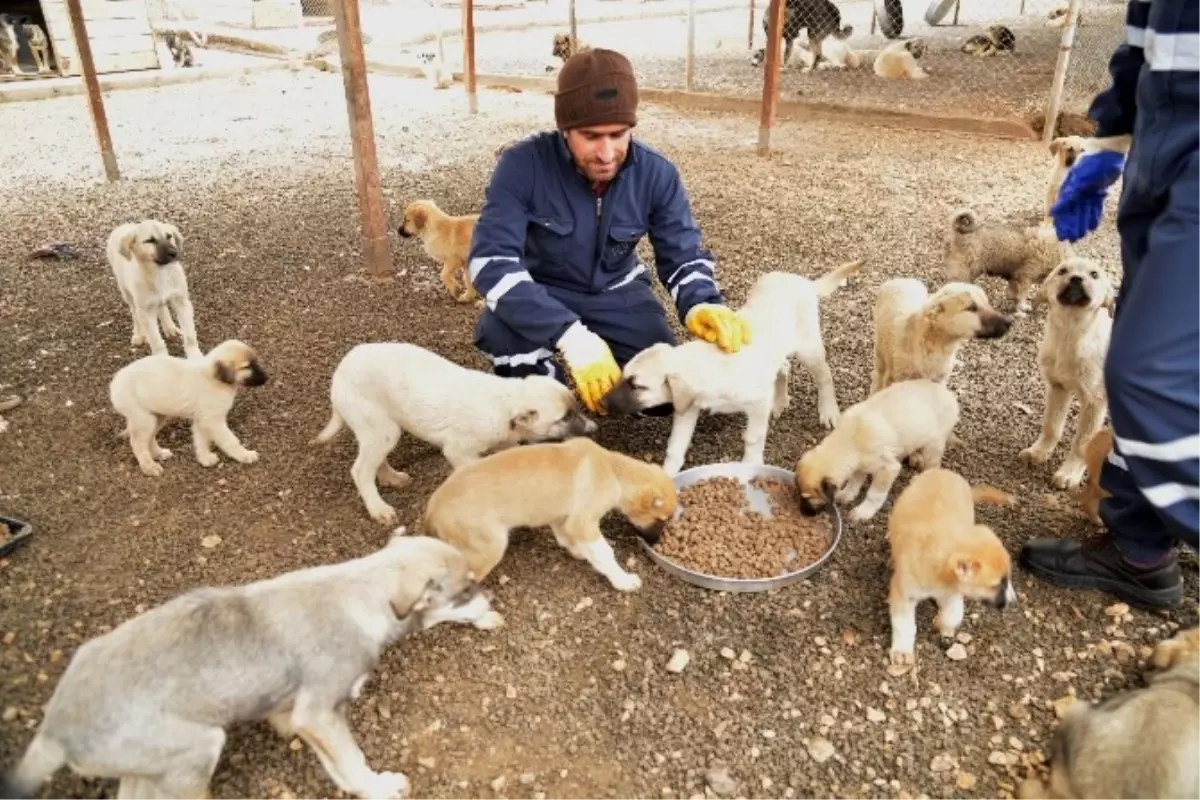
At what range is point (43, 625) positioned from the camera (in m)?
3.43

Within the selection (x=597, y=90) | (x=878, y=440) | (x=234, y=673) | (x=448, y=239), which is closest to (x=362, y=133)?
(x=448, y=239)

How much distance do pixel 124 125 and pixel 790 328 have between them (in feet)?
38.1

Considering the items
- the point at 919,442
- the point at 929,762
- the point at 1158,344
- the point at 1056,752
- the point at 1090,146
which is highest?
the point at 1090,146

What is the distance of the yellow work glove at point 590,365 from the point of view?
416cm

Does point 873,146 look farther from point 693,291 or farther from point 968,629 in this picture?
point 968,629

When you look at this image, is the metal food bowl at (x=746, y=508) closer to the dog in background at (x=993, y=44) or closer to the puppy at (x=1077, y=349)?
the puppy at (x=1077, y=349)

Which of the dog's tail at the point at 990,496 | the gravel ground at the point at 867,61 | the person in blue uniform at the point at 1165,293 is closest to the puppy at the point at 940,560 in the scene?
the dog's tail at the point at 990,496

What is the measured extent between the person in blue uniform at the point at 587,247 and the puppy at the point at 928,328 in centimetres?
96

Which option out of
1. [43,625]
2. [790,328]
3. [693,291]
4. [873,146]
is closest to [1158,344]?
[790,328]

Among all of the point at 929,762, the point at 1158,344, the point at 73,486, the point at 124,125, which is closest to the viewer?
the point at 1158,344

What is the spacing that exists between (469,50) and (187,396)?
9493 mm

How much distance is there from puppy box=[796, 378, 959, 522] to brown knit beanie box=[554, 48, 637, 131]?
1789 millimetres

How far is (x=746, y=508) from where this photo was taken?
13.3 feet

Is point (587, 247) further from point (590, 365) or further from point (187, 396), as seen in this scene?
point (187, 396)
